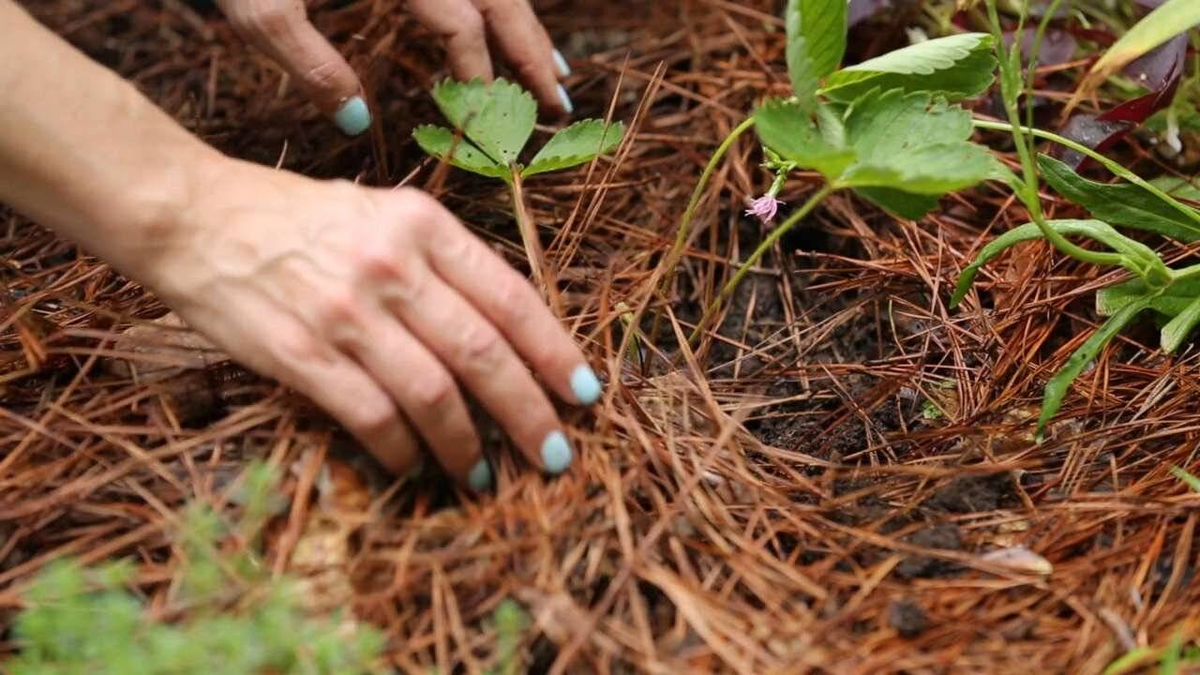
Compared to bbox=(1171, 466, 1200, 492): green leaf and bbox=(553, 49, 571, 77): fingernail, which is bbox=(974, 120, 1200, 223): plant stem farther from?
bbox=(553, 49, 571, 77): fingernail

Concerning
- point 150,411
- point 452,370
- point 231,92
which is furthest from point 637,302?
point 231,92

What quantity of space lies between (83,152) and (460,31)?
2.48 ft

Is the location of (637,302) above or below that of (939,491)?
above

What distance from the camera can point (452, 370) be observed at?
1163 millimetres

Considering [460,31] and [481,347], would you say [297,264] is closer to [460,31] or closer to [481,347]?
[481,347]

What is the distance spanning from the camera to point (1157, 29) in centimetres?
142

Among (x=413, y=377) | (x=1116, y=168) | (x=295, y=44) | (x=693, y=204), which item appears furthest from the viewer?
(x=295, y=44)

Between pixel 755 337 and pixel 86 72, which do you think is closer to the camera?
pixel 86 72

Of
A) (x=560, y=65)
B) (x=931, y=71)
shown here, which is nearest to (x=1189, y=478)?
(x=931, y=71)

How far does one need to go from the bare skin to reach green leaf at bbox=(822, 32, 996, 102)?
516 millimetres

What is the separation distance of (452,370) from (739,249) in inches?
31.6

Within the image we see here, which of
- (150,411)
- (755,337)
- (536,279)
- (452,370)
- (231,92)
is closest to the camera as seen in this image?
(452,370)

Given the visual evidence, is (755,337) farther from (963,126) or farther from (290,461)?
(290,461)

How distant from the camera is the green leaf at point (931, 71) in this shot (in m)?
1.36
